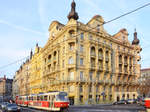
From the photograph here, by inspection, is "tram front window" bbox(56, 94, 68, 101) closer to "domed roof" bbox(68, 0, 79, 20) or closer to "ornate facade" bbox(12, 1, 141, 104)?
"ornate facade" bbox(12, 1, 141, 104)

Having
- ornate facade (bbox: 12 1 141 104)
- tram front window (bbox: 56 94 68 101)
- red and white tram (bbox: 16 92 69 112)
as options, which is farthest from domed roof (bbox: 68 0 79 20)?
tram front window (bbox: 56 94 68 101)

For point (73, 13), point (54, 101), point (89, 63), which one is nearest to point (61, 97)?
point (54, 101)

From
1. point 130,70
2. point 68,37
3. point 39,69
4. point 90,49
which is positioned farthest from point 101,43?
point 39,69

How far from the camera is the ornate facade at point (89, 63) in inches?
1730

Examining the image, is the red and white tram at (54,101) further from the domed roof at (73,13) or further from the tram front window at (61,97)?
the domed roof at (73,13)

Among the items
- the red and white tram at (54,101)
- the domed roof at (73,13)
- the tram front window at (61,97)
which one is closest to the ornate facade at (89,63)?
the domed roof at (73,13)

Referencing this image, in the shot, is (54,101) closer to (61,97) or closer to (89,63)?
(61,97)

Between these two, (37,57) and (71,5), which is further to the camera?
(37,57)

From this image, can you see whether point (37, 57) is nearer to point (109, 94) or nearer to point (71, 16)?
point (71, 16)

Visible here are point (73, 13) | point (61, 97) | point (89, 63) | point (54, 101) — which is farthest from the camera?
point (73, 13)

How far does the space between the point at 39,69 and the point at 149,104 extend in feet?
175

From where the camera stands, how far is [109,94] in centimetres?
5066

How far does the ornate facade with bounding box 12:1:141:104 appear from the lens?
43.9m

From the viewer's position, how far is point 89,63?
150 feet
